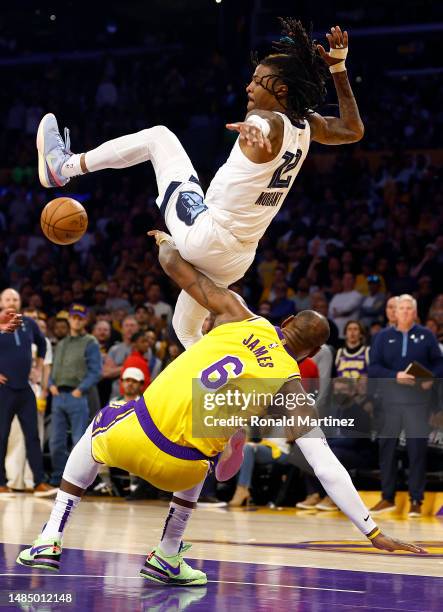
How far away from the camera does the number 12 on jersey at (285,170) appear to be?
6.01 meters

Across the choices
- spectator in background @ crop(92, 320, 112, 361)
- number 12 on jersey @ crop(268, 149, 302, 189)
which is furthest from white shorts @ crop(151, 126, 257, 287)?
spectator in background @ crop(92, 320, 112, 361)

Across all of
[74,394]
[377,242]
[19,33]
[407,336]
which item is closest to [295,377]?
[407,336]

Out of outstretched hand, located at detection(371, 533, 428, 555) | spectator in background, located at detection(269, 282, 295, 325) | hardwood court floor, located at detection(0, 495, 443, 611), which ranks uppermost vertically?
spectator in background, located at detection(269, 282, 295, 325)

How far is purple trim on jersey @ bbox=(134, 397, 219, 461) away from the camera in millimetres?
5465

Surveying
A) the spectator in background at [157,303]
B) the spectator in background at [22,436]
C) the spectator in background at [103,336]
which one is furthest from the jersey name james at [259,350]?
the spectator in background at [157,303]

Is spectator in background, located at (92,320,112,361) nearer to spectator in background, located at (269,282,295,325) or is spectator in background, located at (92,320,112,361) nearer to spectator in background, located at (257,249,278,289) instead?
spectator in background, located at (269,282,295,325)

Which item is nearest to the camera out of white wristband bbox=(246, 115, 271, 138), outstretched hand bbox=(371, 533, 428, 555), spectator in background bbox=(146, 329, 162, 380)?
outstretched hand bbox=(371, 533, 428, 555)

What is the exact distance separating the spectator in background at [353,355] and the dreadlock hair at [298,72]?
19.2 ft

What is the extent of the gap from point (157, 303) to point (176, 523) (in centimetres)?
917

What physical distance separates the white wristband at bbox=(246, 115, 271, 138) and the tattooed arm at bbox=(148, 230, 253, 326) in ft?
2.85

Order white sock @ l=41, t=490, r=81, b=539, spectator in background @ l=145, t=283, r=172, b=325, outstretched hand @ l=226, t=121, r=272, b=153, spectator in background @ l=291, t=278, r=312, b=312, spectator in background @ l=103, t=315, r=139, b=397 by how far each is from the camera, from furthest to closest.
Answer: spectator in background @ l=145, t=283, r=172, b=325
spectator in background @ l=291, t=278, r=312, b=312
spectator in background @ l=103, t=315, r=139, b=397
white sock @ l=41, t=490, r=81, b=539
outstretched hand @ l=226, t=121, r=272, b=153

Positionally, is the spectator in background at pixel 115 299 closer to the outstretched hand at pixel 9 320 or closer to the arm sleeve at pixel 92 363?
the arm sleeve at pixel 92 363

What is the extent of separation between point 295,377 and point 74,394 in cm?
741

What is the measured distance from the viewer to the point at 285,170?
6.06m
